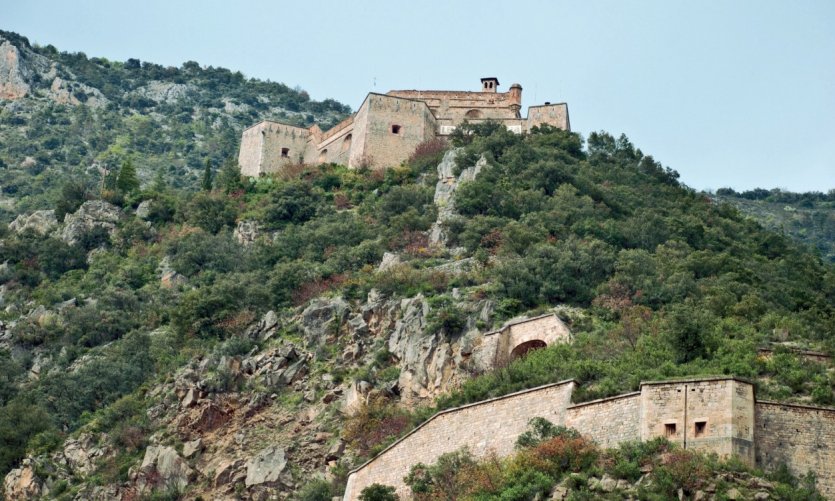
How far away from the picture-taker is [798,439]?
27266mm

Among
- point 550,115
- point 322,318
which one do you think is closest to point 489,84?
point 550,115

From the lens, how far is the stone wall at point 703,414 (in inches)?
1059

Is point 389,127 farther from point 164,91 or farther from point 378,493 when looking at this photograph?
point 164,91

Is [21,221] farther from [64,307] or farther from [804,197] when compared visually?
[804,197]

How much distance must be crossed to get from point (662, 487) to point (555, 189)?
25149 mm

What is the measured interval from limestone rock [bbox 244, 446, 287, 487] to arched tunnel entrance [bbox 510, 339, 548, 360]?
21.2 feet

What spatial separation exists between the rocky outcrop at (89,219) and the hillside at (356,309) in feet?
0.31

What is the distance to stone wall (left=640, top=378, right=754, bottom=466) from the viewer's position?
26.9 m

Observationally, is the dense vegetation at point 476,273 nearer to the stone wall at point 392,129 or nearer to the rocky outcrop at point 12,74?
the stone wall at point 392,129

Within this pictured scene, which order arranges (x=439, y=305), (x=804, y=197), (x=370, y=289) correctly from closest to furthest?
(x=439, y=305)
(x=370, y=289)
(x=804, y=197)

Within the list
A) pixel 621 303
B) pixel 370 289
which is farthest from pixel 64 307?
pixel 621 303

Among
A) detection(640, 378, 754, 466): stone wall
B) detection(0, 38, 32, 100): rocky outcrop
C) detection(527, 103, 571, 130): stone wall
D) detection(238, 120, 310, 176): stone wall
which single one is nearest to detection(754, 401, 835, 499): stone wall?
detection(640, 378, 754, 466): stone wall

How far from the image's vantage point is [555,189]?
50.3 m

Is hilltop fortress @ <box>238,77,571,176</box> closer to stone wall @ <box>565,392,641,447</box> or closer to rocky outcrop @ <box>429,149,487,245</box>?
rocky outcrop @ <box>429,149,487,245</box>
